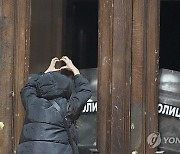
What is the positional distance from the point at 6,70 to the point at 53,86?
0.79 metres

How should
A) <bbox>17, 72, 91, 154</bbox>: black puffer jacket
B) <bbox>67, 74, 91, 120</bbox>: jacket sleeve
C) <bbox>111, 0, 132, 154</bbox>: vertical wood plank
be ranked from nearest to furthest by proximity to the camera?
<bbox>17, 72, 91, 154</bbox>: black puffer jacket
<bbox>67, 74, 91, 120</bbox>: jacket sleeve
<bbox>111, 0, 132, 154</bbox>: vertical wood plank

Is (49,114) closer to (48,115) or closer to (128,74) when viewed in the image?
(48,115)

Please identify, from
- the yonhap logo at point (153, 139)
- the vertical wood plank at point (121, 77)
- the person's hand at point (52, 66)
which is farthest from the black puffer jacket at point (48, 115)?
the yonhap logo at point (153, 139)

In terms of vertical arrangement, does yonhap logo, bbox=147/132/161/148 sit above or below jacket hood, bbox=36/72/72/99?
below

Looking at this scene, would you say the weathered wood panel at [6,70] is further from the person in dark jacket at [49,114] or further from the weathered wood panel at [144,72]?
the weathered wood panel at [144,72]

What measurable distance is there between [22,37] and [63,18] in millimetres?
325

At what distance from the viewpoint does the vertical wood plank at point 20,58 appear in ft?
16.5

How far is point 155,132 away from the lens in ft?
16.5

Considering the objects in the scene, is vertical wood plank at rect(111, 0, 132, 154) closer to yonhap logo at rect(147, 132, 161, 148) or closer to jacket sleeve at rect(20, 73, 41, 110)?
yonhap logo at rect(147, 132, 161, 148)

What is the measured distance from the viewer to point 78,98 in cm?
447

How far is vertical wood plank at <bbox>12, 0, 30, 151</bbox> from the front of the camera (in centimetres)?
504

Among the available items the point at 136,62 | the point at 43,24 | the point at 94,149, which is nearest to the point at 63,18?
the point at 43,24

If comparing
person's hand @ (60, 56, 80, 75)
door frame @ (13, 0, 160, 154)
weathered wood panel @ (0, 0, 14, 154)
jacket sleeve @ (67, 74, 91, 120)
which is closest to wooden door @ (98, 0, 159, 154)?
door frame @ (13, 0, 160, 154)

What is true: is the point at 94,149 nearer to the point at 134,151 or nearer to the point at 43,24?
the point at 134,151
